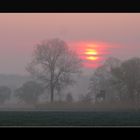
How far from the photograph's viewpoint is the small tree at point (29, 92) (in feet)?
53.5

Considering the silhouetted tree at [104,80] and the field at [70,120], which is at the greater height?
the silhouetted tree at [104,80]

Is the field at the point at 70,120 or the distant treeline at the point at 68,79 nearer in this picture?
the field at the point at 70,120

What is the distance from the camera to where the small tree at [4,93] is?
15991 millimetres

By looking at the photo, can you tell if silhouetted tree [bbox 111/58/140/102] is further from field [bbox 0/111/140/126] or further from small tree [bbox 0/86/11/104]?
small tree [bbox 0/86/11/104]

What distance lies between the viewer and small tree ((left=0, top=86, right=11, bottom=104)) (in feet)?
52.5

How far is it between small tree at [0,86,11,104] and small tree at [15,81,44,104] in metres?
0.36

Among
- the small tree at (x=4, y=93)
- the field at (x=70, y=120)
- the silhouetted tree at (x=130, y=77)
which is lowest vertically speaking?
the field at (x=70, y=120)

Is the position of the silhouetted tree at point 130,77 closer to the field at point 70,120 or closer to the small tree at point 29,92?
the field at point 70,120

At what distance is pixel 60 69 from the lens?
17.1m

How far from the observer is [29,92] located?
55.5 feet

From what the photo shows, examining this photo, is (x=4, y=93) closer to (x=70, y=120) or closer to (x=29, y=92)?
(x=29, y=92)

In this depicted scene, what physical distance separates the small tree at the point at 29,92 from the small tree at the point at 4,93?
1.20ft
